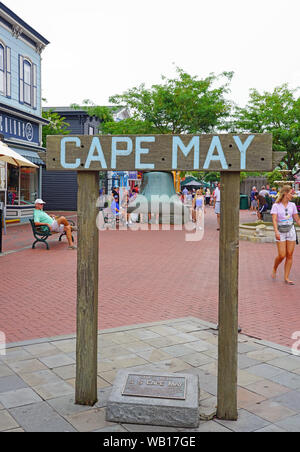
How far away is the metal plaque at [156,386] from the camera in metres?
3.53

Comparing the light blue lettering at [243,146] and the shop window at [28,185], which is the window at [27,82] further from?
the light blue lettering at [243,146]

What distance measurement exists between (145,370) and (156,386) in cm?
70

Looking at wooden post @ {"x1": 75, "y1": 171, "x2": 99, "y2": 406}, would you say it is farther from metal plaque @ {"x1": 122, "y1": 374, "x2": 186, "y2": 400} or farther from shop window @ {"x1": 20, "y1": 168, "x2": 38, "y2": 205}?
shop window @ {"x1": 20, "y1": 168, "x2": 38, "y2": 205}

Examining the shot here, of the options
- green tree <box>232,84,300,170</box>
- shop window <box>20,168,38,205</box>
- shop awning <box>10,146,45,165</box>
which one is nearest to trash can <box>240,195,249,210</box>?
green tree <box>232,84,300,170</box>

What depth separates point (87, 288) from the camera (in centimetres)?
369

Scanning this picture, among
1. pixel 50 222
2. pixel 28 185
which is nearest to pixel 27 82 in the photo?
pixel 28 185

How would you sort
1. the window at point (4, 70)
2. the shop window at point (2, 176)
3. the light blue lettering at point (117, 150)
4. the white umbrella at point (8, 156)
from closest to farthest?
Result: the light blue lettering at point (117, 150), the white umbrella at point (8, 156), the shop window at point (2, 176), the window at point (4, 70)

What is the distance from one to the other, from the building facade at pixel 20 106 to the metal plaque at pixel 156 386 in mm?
15740

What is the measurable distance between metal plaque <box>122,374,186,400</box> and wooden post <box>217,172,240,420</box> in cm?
33

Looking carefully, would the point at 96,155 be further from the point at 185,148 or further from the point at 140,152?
the point at 185,148

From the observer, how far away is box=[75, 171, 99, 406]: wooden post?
365 cm

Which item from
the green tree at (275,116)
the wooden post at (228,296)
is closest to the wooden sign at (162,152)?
the wooden post at (228,296)
